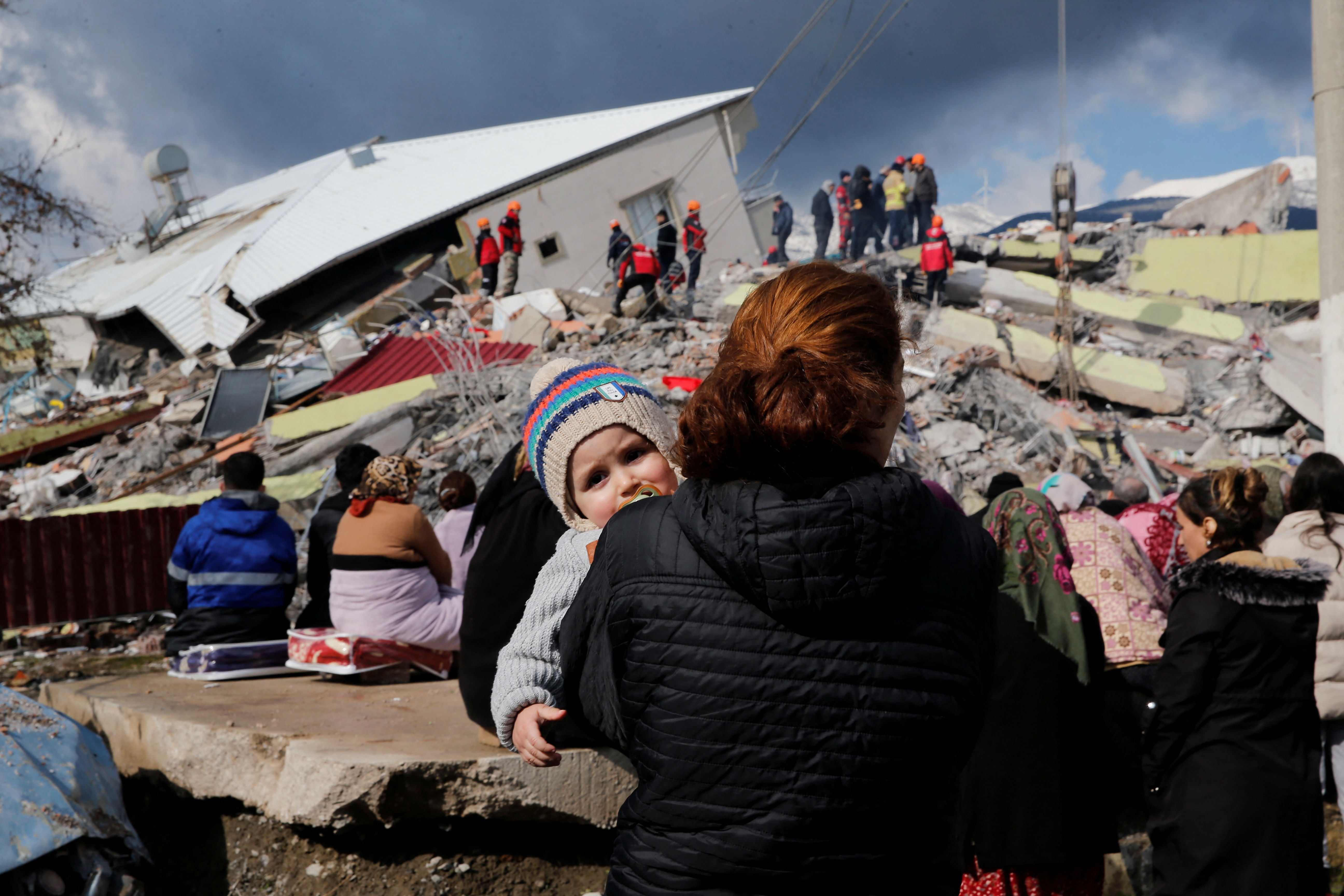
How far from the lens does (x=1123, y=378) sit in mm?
10625

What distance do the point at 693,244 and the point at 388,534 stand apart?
12.4 meters

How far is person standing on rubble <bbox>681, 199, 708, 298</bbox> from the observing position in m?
15.3

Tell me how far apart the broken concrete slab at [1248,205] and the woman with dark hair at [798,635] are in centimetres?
2118

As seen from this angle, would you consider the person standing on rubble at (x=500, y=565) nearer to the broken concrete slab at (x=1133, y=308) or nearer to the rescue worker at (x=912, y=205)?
the broken concrete slab at (x=1133, y=308)

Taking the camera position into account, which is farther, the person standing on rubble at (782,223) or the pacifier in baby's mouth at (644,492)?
the person standing on rubble at (782,223)

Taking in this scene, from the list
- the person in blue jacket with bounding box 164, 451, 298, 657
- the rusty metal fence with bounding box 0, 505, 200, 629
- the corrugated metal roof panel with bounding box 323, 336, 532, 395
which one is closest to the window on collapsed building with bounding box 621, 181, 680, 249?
the corrugated metal roof panel with bounding box 323, 336, 532, 395

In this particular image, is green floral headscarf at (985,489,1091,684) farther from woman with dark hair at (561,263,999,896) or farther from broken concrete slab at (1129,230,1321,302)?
broken concrete slab at (1129,230,1321,302)

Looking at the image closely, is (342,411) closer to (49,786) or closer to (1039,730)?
(49,786)

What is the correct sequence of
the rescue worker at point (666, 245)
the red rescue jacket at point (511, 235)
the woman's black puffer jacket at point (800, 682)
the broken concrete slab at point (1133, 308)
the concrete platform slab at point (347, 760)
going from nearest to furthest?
1. the woman's black puffer jacket at point (800, 682)
2. the concrete platform slab at point (347, 760)
3. the broken concrete slab at point (1133, 308)
4. the red rescue jacket at point (511, 235)
5. the rescue worker at point (666, 245)

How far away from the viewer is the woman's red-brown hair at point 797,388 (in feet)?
3.68

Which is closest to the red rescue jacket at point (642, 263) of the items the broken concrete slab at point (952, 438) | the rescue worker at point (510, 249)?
the rescue worker at point (510, 249)

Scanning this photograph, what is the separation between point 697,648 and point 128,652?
692cm

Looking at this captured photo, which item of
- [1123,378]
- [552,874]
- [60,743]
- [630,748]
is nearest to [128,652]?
[60,743]

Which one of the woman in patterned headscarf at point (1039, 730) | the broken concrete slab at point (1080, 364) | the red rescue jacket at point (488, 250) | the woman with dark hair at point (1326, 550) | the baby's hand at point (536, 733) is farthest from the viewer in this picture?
the red rescue jacket at point (488, 250)
